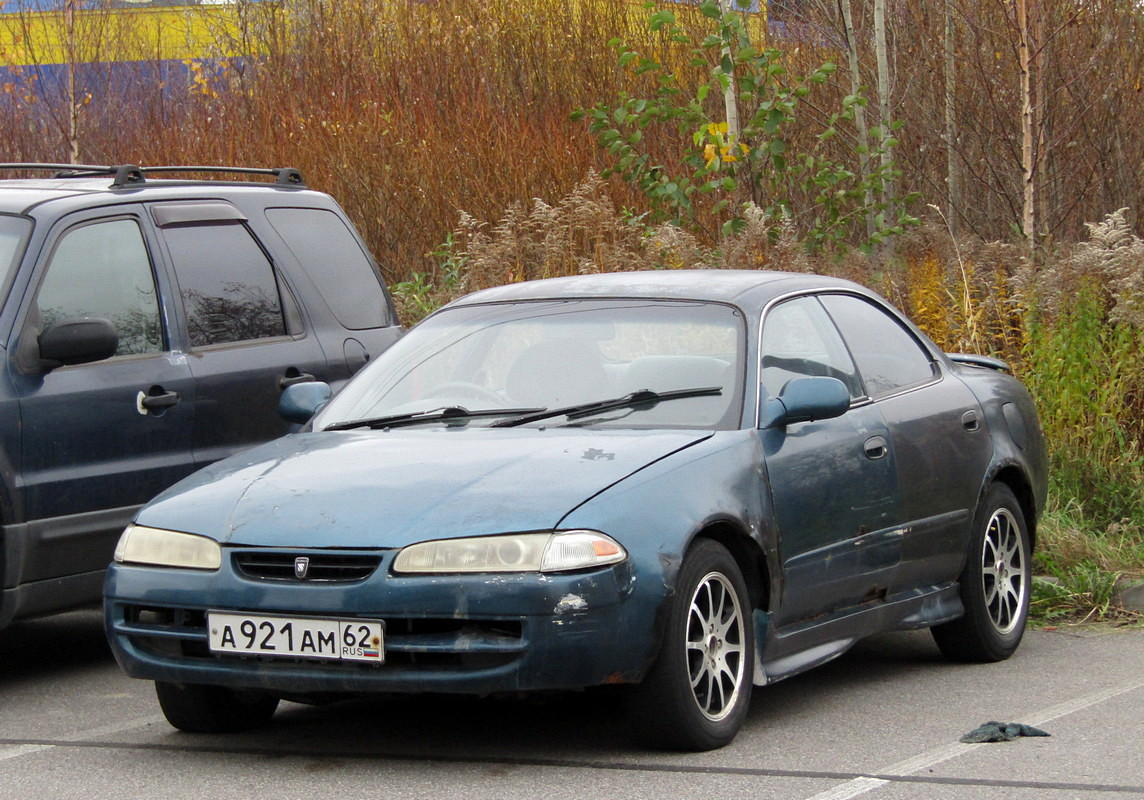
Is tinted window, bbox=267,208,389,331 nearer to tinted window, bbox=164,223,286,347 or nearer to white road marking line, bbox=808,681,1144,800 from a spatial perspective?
tinted window, bbox=164,223,286,347

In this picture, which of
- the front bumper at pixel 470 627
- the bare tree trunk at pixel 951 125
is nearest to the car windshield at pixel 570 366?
the front bumper at pixel 470 627

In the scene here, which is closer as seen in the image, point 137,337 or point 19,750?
point 19,750

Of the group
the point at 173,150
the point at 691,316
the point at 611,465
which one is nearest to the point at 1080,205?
the point at 173,150

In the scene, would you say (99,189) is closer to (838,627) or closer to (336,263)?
(336,263)

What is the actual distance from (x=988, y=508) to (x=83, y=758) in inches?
142

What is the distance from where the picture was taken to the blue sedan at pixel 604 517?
16.5 ft

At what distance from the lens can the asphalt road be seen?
16.4 ft

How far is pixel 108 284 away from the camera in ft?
23.9

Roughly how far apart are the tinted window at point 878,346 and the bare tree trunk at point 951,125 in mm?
8300

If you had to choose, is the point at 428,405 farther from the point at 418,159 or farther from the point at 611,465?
the point at 418,159

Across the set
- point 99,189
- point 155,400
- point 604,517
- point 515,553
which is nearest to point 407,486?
point 515,553

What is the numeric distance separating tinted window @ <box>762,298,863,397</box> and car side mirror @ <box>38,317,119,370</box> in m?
2.53

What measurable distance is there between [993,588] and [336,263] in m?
3.46

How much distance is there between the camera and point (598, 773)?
512 cm
